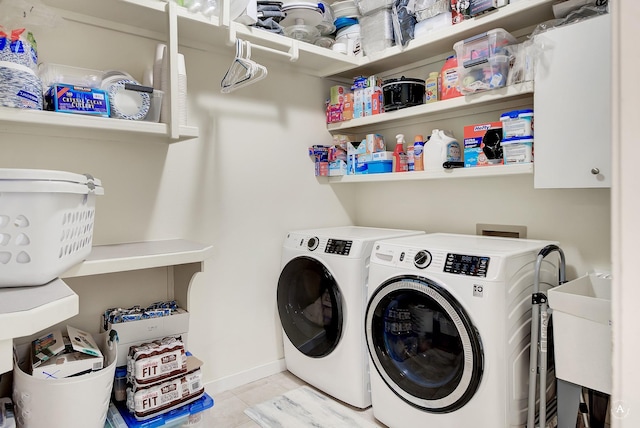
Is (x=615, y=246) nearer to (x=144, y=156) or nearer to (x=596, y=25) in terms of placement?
(x=596, y=25)

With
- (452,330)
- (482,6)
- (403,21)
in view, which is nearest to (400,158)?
(403,21)

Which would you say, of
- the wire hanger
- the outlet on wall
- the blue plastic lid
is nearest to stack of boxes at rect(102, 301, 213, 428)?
the wire hanger

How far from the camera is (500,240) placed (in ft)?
6.51

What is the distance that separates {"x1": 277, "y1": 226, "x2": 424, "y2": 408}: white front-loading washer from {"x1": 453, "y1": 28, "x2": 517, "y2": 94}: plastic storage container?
2.91 feet

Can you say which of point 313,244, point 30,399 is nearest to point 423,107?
point 313,244

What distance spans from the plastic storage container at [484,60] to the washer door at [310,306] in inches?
47.1

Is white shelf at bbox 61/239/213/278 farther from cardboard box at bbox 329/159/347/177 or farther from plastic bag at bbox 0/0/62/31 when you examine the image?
cardboard box at bbox 329/159/347/177

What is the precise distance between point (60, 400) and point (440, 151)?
1985 mm

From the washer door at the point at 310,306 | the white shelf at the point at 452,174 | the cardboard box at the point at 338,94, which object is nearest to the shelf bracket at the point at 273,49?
the cardboard box at the point at 338,94

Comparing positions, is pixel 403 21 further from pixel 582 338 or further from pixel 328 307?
pixel 582 338

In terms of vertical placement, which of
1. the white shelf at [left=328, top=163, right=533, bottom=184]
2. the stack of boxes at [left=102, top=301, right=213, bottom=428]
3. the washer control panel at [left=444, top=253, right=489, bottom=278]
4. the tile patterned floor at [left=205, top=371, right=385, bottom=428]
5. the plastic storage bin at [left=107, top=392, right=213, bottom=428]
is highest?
the white shelf at [left=328, top=163, right=533, bottom=184]

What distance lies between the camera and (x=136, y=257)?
1.59 metres

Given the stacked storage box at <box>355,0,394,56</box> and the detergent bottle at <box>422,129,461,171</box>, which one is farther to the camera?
the stacked storage box at <box>355,0,394,56</box>

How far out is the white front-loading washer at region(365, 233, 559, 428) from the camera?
1.54 meters
